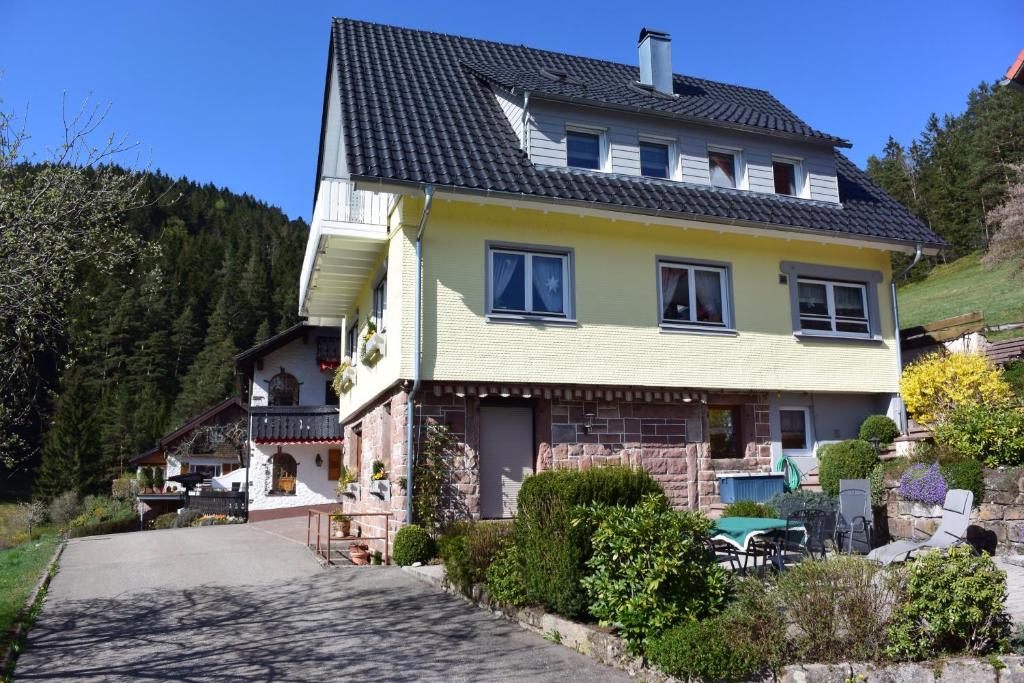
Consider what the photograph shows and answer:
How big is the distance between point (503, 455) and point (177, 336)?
233 ft

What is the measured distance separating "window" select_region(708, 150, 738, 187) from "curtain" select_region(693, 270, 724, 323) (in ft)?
6.73

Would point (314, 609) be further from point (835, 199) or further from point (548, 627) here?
point (835, 199)

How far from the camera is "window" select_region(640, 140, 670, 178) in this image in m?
16.1

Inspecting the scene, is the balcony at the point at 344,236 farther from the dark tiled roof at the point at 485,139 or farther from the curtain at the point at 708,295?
the curtain at the point at 708,295

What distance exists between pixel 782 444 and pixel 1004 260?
949 inches

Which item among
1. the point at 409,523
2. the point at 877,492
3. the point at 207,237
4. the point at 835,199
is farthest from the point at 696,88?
the point at 207,237

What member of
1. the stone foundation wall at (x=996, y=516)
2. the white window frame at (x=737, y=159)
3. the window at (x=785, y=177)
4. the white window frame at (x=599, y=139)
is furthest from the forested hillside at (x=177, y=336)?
the stone foundation wall at (x=996, y=516)

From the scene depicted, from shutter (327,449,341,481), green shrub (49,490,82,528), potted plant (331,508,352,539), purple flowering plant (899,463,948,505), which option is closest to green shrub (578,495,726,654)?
purple flowering plant (899,463,948,505)

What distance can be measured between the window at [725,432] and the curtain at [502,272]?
4.76m

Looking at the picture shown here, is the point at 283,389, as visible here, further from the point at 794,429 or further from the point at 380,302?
the point at 794,429

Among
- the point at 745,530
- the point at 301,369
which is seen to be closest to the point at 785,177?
the point at 745,530

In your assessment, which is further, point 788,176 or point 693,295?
point 788,176

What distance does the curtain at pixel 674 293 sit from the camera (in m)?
15.2

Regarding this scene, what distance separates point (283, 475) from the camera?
29641mm
